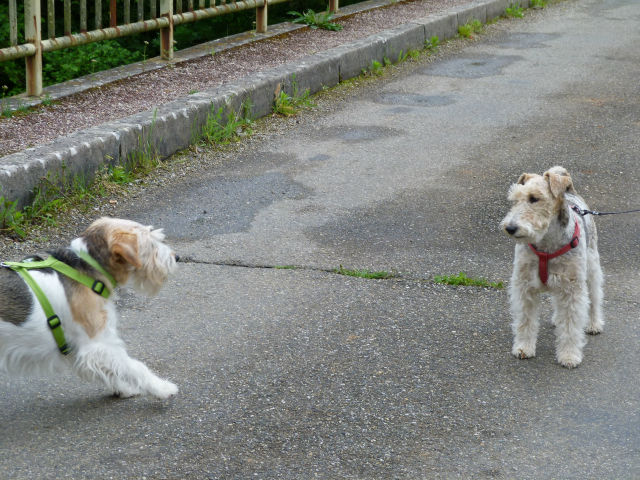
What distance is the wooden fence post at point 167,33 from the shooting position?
29.2ft

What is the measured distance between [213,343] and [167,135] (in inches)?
120

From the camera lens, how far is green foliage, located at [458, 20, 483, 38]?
1195cm

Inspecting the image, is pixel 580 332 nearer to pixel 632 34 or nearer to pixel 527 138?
pixel 527 138

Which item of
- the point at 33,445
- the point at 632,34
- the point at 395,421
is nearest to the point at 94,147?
the point at 33,445

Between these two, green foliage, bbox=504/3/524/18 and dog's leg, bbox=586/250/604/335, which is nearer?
dog's leg, bbox=586/250/604/335

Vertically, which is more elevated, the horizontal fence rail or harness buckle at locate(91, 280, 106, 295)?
the horizontal fence rail

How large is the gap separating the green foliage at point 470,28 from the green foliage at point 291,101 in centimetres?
397

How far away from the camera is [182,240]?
5.71 meters

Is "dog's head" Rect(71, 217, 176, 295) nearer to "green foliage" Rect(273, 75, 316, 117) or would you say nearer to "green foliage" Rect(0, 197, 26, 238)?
"green foliage" Rect(0, 197, 26, 238)

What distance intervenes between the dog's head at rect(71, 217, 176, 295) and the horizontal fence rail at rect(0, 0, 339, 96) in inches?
155

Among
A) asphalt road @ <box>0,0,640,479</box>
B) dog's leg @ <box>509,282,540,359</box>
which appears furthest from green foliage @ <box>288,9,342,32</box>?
dog's leg @ <box>509,282,540,359</box>

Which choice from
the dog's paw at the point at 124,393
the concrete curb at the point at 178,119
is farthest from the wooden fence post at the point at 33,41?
the dog's paw at the point at 124,393

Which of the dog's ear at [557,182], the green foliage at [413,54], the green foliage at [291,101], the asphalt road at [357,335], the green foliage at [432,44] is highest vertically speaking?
the dog's ear at [557,182]

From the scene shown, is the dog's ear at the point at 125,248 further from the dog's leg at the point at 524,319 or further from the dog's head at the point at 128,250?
the dog's leg at the point at 524,319
